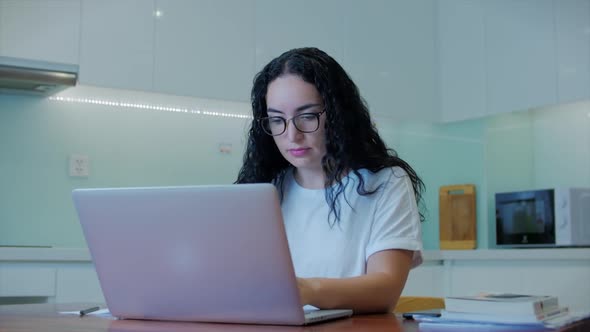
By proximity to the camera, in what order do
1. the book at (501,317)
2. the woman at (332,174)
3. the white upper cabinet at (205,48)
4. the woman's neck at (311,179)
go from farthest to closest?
the white upper cabinet at (205,48)
the woman's neck at (311,179)
the woman at (332,174)
the book at (501,317)

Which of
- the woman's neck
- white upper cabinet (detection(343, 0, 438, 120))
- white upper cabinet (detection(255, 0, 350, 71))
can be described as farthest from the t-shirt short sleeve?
white upper cabinet (detection(343, 0, 438, 120))

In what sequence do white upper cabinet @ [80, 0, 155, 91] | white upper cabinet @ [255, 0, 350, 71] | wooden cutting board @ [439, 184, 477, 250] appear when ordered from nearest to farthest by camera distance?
white upper cabinet @ [80, 0, 155, 91] → white upper cabinet @ [255, 0, 350, 71] → wooden cutting board @ [439, 184, 477, 250]

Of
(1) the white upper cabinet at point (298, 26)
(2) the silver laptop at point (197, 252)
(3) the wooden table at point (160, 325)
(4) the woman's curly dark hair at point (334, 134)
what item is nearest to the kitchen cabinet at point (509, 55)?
(1) the white upper cabinet at point (298, 26)

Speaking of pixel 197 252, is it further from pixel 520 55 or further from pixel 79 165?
pixel 520 55

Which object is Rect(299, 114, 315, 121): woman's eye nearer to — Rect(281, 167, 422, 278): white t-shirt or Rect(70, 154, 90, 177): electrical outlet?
Rect(281, 167, 422, 278): white t-shirt

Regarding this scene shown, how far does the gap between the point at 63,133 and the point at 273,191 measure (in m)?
2.65

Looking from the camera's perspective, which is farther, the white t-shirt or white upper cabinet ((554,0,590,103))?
white upper cabinet ((554,0,590,103))

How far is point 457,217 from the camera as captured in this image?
4078mm

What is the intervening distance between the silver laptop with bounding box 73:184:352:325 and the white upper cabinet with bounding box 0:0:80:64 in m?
2.09

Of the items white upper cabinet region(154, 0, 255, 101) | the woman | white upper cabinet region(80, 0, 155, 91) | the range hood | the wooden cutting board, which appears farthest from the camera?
the wooden cutting board

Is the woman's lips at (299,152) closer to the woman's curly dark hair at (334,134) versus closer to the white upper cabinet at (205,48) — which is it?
the woman's curly dark hair at (334,134)

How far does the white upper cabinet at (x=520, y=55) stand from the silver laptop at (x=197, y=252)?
286 centimetres

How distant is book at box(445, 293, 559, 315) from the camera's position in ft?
3.23

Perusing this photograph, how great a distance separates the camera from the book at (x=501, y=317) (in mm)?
975
